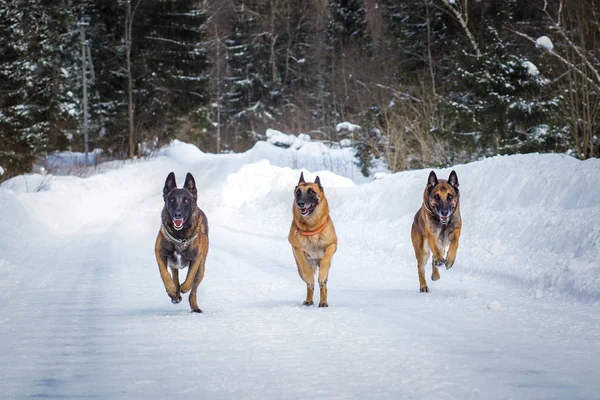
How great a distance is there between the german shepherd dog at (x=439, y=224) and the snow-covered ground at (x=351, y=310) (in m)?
0.46

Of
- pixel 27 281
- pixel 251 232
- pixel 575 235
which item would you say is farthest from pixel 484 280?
pixel 251 232

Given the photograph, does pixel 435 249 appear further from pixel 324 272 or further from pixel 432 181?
pixel 324 272

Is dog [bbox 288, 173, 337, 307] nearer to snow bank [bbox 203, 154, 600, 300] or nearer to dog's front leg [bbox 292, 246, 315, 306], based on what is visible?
dog's front leg [bbox 292, 246, 315, 306]

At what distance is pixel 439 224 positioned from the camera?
8.18 m

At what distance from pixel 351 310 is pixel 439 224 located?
1.98 meters

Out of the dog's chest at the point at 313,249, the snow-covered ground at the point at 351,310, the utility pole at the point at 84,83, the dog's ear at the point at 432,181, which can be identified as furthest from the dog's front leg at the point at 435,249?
the utility pole at the point at 84,83

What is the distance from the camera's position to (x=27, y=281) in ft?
30.8

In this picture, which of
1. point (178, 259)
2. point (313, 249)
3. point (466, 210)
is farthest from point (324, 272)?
point (466, 210)

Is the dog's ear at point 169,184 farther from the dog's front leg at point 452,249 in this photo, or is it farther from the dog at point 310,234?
the dog's front leg at point 452,249

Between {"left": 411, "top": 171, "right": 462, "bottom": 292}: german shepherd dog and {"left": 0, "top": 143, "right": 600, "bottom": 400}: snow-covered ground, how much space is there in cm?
46

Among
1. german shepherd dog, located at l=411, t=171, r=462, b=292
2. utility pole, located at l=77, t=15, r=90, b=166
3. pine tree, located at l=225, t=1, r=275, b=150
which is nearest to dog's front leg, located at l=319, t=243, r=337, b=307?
german shepherd dog, located at l=411, t=171, r=462, b=292

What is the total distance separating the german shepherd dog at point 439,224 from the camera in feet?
26.4

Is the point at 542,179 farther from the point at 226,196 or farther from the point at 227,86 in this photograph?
the point at 227,86

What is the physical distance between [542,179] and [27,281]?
8.49 m
